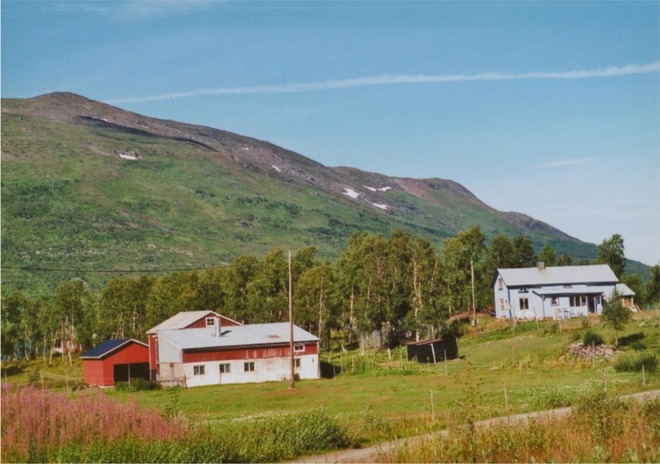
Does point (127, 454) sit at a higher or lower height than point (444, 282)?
lower

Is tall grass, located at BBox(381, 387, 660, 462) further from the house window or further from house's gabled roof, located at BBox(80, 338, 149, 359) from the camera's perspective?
the house window

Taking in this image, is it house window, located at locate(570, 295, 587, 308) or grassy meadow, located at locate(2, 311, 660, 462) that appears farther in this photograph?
house window, located at locate(570, 295, 587, 308)

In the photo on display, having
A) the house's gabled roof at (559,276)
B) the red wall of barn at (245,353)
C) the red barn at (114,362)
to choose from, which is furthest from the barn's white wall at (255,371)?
the house's gabled roof at (559,276)

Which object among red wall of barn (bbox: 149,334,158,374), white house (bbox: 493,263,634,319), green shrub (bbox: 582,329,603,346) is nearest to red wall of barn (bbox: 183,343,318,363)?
red wall of barn (bbox: 149,334,158,374)

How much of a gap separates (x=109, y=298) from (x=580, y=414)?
89.8 meters

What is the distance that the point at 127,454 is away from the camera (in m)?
16.0

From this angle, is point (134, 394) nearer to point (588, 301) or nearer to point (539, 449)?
point (539, 449)

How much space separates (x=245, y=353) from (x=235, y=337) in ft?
Result: 7.51

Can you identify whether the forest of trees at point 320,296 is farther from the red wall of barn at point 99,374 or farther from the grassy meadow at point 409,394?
the red wall of barn at point 99,374

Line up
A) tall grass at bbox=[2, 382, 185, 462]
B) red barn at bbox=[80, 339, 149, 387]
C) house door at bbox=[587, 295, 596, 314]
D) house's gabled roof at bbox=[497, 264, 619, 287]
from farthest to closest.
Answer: house's gabled roof at bbox=[497, 264, 619, 287] < house door at bbox=[587, 295, 596, 314] < red barn at bbox=[80, 339, 149, 387] < tall grass at bbox=[2, 382, 185, 462]

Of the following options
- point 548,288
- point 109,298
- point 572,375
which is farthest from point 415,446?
point 109,298

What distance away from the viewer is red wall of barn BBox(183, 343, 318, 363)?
61.5 metres

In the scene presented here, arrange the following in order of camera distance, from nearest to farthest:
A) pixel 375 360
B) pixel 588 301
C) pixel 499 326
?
pixel 375 360, pixel 499 326, pixel 588 301

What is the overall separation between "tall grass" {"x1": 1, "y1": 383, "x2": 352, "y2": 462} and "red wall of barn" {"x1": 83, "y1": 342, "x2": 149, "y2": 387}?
165ft
